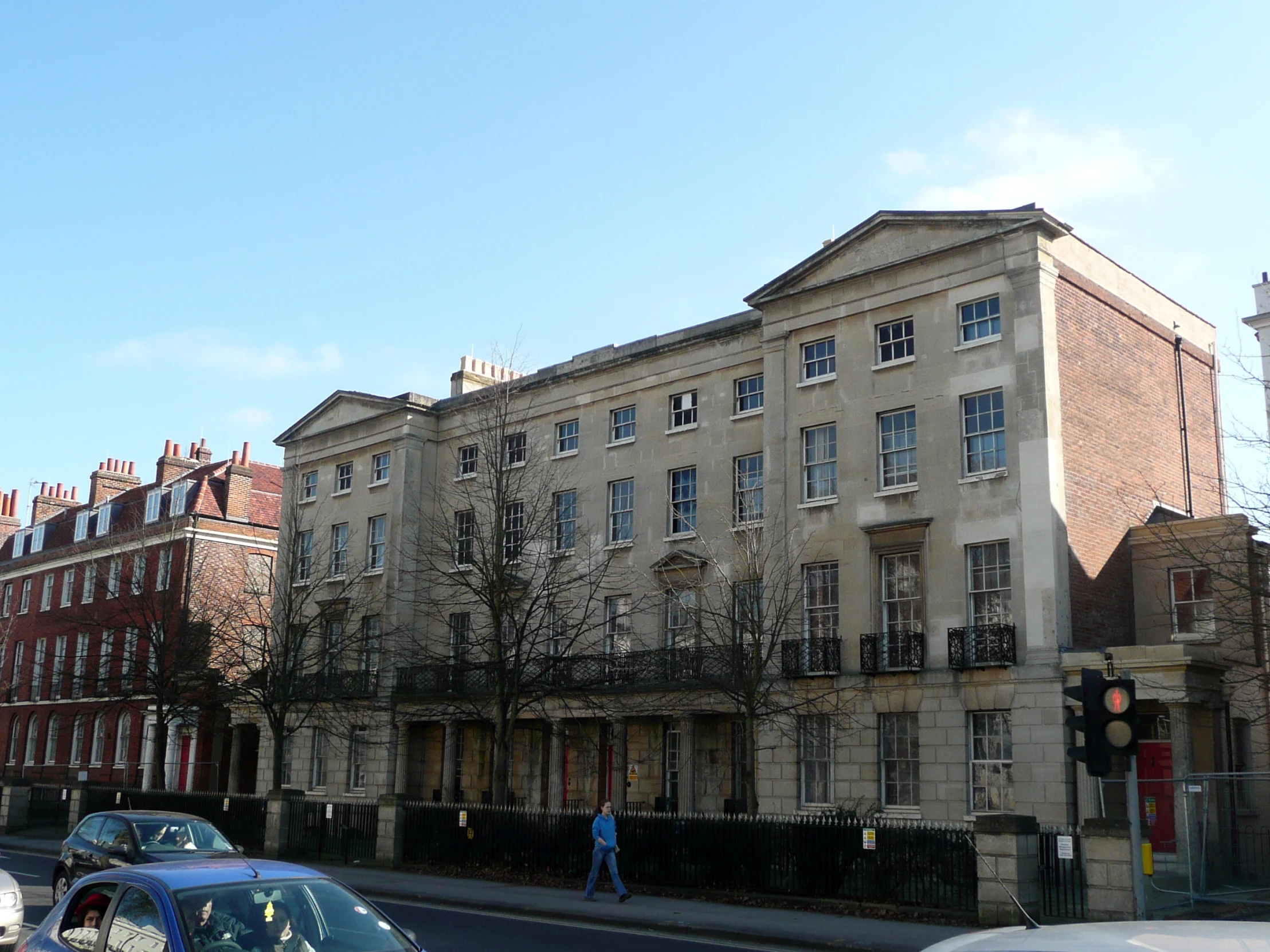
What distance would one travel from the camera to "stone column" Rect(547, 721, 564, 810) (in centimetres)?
3753

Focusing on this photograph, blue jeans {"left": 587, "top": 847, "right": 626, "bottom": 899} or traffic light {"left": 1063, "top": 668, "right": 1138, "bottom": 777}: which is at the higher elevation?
traffic light {"left": 1063, "top": 668, "right": 1138, "bottom": 777}

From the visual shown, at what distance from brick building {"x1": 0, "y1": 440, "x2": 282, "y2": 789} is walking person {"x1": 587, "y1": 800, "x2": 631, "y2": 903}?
76.5ft

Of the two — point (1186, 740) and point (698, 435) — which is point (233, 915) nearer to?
point (1186, 740)

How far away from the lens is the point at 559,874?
83.4ft

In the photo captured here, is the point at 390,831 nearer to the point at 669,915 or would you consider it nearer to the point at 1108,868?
the point at 669,915

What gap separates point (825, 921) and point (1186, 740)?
34.9 ft

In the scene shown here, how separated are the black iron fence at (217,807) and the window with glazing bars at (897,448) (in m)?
19.0

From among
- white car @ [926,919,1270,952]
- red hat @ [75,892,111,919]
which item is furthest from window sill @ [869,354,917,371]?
white car @ [926,919,1270,952]

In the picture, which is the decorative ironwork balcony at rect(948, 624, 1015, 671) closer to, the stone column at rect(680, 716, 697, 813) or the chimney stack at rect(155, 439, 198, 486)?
the stone column at rect(680, 716, 697, 813)

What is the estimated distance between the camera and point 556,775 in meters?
37.9

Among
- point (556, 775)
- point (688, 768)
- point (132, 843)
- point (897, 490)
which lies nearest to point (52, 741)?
point (556, 775)

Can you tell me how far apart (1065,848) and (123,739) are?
156 ft

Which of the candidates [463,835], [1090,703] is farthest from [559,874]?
[1090,703]

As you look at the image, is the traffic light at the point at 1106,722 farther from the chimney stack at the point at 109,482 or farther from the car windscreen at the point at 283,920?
the chimney stack at the point at 109,482
